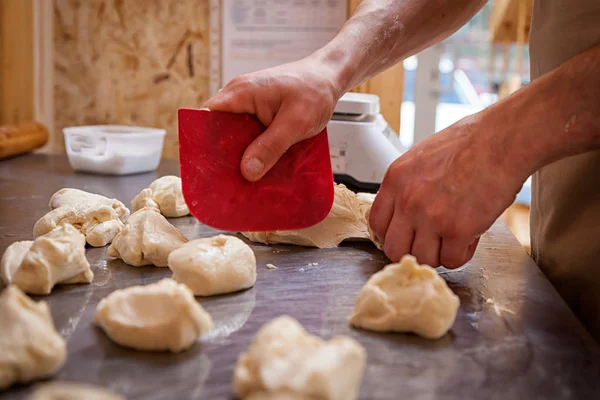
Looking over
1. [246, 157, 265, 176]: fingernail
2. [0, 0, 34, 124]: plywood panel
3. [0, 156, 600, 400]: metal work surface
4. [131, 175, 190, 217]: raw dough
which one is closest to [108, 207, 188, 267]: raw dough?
[0, 156, 600, 400]: metal work surface

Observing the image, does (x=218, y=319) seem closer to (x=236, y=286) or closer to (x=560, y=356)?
(x=236, y=286)

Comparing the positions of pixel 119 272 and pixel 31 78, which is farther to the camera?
pixel 31 78

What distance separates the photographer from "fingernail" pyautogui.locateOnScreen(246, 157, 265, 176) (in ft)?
4.01

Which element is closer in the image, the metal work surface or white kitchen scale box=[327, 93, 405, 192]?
the metal work surface

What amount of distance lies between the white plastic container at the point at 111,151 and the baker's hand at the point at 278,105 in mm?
968

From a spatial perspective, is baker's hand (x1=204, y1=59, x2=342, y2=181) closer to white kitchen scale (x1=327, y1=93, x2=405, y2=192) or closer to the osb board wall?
white kitchen scale (x1=327, y1=93, x2=405, y2=192)

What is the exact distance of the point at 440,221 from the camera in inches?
43.7

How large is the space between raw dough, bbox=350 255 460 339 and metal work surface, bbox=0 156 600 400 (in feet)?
0.06

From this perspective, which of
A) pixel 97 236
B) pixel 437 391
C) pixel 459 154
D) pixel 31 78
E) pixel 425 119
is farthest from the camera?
pixel 425 119

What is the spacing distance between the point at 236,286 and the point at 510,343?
436 millimetres

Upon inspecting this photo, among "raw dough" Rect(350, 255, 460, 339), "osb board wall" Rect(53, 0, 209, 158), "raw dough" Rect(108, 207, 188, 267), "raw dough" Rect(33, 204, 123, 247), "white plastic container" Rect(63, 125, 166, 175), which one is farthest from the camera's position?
"osb board wall" Rect(53, 0, 209, 158)

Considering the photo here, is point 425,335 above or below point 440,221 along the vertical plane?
below

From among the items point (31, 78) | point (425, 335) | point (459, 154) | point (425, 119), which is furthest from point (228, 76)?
point (425, 335)

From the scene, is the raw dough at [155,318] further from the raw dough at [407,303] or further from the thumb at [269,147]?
the thumb at [269,147]
